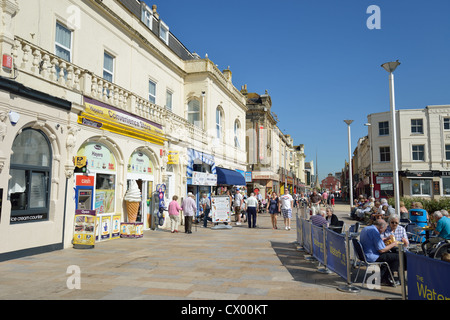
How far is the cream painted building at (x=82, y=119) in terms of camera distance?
27.2 ft

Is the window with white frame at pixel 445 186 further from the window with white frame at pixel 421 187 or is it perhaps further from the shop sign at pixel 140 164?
the shop sign at pixel 140 164

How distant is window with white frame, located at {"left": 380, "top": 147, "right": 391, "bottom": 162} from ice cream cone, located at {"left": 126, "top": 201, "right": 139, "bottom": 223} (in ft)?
112

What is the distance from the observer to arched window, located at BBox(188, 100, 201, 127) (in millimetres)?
20688

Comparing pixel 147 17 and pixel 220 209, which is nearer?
pixel 220 209

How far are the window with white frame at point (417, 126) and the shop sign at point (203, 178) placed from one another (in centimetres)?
2752

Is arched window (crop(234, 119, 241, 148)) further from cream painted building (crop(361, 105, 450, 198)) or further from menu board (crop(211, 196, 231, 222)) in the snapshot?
cream painted building (crop(361, 105, 450, 198))

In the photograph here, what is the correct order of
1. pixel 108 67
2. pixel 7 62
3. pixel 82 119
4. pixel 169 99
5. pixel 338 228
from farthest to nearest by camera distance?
pixel 169 99 → pixel 108 67 → pixel 82 119 → pixel 338 228 → pixel 7 62

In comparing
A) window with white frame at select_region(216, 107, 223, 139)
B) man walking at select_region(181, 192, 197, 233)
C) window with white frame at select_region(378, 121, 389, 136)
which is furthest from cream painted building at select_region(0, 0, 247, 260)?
window with white frame at select_region(378, 121, 389, 136)

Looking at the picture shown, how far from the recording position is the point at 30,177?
344 inches

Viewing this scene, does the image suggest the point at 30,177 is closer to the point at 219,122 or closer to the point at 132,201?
the point at 132,201

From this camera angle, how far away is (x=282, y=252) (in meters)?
9.76

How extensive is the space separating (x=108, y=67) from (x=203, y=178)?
319 inches

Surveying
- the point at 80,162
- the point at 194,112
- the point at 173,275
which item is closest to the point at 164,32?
the point at 194,112
